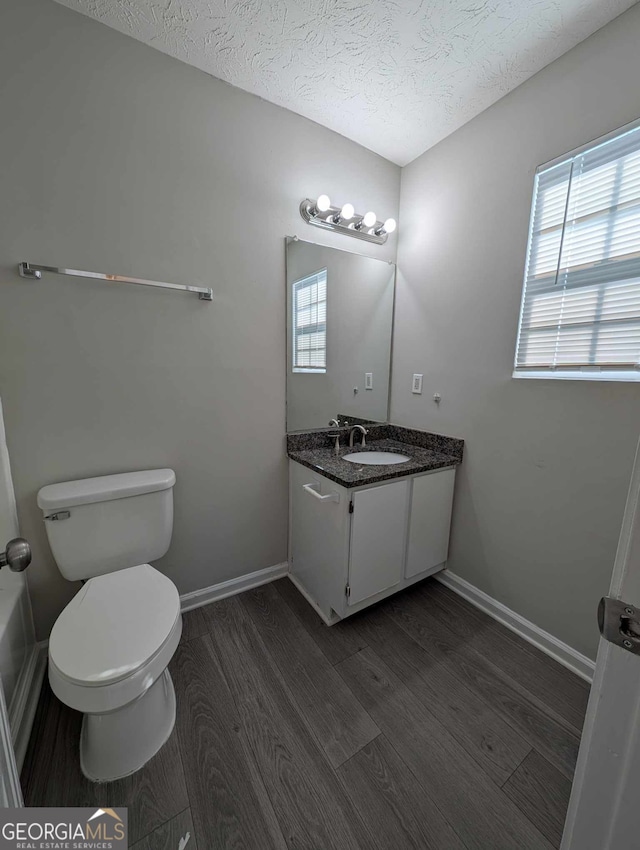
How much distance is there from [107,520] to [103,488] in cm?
13

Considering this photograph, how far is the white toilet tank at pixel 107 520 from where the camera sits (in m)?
1.24

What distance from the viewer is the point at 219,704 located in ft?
4.08

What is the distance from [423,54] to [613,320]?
Result: 1294 millimetres

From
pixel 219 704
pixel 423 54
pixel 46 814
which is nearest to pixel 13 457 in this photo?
pixel 46 814

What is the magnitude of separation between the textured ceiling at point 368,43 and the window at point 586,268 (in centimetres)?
44

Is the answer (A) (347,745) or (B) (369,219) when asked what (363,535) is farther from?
(B) (369,219)

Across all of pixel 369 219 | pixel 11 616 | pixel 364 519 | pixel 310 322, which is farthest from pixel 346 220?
pixel 11 616

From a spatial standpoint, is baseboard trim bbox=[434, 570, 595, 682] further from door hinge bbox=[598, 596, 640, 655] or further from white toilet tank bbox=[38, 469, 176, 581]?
white toilet tank bbox=[38, 469, 176, 581]

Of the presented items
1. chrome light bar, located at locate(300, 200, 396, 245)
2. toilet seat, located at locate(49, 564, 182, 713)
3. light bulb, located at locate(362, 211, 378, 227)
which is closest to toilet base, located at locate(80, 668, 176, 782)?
toilet seat, located at locate(49, 564, 182, 713)

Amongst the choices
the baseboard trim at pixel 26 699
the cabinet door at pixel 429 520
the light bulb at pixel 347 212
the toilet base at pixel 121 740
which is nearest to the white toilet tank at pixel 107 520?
the baseboard trim at pixel 26 699

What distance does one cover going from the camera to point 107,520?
131cm

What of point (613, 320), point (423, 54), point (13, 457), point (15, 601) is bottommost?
point (15, 601)

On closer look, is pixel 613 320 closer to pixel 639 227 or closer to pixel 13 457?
pixel 639 227

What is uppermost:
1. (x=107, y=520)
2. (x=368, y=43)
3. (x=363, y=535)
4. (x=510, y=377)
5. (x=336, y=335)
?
(x=368, y=43)
